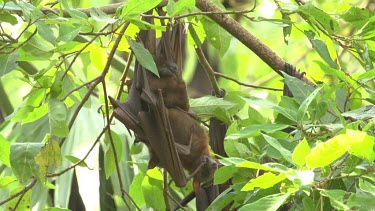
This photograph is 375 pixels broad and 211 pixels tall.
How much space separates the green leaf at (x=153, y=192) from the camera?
8.37ft

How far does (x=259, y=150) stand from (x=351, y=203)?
1.89 ft

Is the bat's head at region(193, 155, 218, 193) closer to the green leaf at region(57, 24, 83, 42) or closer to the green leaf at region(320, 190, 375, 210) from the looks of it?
the green leaf at region(57, 24, 83, 42)

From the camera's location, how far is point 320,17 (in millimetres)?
2354

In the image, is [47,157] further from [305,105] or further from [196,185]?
[305,105]

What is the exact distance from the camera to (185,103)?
2836 millimetres

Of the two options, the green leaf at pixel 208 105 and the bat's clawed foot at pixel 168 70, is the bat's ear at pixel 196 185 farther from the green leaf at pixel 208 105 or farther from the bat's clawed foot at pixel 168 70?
the bat's clawed foot at pixel 168 70

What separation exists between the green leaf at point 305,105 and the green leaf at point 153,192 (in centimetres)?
84

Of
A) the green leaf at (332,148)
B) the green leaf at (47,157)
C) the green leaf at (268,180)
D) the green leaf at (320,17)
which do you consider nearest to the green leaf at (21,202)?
the green leaf at (47,157)

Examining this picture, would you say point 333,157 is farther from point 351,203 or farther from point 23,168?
point 23,168


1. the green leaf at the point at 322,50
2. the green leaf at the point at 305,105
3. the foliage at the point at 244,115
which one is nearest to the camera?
the foliage at the point at 244,115

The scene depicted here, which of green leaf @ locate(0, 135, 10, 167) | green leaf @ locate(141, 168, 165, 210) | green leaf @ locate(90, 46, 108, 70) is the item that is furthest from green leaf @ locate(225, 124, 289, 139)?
green leaf @ locate(90, 46, 108, 70)

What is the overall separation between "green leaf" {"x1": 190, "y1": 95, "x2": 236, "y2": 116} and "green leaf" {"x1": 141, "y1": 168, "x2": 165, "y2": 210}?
0.33 meters

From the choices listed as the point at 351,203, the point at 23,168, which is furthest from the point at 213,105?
the point at 351,203

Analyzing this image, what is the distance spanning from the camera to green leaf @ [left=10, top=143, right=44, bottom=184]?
2.18 metres
